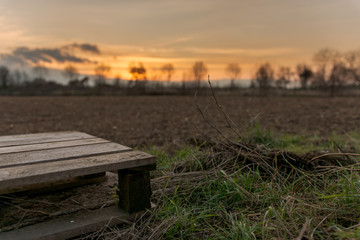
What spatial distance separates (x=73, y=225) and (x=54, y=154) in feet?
1.74

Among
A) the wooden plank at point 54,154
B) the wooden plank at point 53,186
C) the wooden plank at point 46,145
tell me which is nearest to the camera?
the wooden plank at point 54,154

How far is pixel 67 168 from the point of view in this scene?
1663 millimetres

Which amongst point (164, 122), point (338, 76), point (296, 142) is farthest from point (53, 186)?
point (338, 76)

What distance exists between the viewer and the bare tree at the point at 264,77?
4488 cm

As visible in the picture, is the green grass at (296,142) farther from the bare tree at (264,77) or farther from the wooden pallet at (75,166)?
the bare tree at (264,77)

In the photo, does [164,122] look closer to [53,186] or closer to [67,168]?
[53,186]

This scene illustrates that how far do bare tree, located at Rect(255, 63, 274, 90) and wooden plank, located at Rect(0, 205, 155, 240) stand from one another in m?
43.6

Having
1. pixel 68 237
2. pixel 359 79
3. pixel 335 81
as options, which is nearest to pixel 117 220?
pixel 68 237

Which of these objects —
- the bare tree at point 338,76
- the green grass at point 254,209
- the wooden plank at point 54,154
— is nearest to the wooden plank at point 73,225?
the green grass at point 254,209

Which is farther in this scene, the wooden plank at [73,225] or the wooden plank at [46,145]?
the wooden plank at [46,145]

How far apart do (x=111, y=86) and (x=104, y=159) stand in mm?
39204

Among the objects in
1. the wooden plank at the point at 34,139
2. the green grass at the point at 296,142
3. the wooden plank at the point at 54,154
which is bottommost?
the green grass at the point at 296,142

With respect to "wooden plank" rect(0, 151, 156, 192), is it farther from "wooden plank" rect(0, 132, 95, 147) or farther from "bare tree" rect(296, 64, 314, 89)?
"bare tree" rect(296, 64, 314, 89)

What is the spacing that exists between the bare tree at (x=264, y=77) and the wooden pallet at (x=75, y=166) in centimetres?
4346
